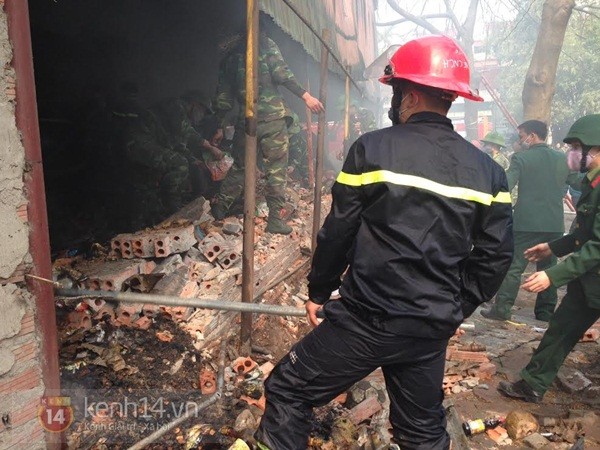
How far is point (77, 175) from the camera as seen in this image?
588 centimetres

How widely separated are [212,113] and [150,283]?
3658mm

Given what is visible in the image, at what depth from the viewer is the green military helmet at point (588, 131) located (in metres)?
3.12

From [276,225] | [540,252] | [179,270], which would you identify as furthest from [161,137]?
[540,252]

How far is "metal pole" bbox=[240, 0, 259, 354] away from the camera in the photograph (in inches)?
121

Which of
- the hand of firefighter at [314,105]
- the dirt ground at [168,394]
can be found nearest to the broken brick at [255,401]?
the dirt ground at [168,394]

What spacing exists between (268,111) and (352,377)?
3.94m

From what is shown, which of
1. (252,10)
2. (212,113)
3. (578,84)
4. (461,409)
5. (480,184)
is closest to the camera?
(480,184)

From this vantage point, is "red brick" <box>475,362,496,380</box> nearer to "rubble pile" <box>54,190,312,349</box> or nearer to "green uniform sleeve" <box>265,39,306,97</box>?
"rubble pile" <box>54,190,312,349</box>

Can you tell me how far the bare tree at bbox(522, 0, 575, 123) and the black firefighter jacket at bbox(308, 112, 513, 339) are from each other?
934 cm

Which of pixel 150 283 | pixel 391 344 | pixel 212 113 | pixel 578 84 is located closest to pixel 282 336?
pixel 150 283

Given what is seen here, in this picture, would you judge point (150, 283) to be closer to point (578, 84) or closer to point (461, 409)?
point (461, 409)

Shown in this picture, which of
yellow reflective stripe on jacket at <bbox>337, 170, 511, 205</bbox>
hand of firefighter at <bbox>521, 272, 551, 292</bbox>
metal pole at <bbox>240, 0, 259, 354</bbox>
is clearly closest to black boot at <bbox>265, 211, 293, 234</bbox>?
metal pole at <bbox>240, 0, 259, 354</bbox>

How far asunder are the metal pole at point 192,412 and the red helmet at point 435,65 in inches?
85.3

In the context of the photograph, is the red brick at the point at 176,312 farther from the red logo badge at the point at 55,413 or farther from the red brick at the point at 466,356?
the red brick at the point at 466,356
